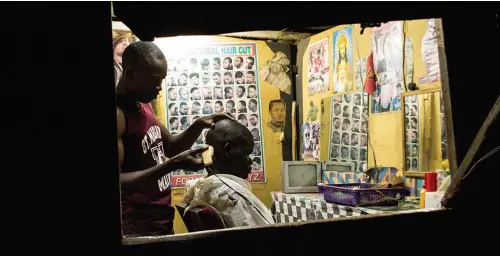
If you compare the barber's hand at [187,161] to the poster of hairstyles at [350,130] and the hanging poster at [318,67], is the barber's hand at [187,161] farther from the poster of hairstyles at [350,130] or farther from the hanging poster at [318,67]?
the hanging poster at [318,67]

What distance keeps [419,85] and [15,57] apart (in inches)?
135

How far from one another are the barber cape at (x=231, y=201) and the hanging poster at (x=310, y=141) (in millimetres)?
2772

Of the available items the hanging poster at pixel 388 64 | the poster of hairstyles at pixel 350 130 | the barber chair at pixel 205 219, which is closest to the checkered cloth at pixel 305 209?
the poster of hairstyles at pixel 350 130

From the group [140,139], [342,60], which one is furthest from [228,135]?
[342,60]

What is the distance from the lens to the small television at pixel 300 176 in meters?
4.85

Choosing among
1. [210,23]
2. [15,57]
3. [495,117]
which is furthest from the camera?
[495,117]

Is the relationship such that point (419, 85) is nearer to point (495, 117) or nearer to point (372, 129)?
point (372, 129)

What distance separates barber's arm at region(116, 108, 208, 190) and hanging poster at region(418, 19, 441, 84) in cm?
236

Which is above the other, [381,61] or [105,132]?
[381,61]

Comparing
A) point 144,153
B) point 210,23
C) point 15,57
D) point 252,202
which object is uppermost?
point 210,23

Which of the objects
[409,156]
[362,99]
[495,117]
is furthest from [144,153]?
[362,99]

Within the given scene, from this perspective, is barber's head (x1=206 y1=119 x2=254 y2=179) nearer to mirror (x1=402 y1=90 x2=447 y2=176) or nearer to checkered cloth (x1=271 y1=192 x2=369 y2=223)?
checkered cloth (x1=271 y1=192 x2=369 y2=223)

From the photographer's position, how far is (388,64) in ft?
14.1

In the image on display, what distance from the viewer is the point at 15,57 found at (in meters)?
1.13
